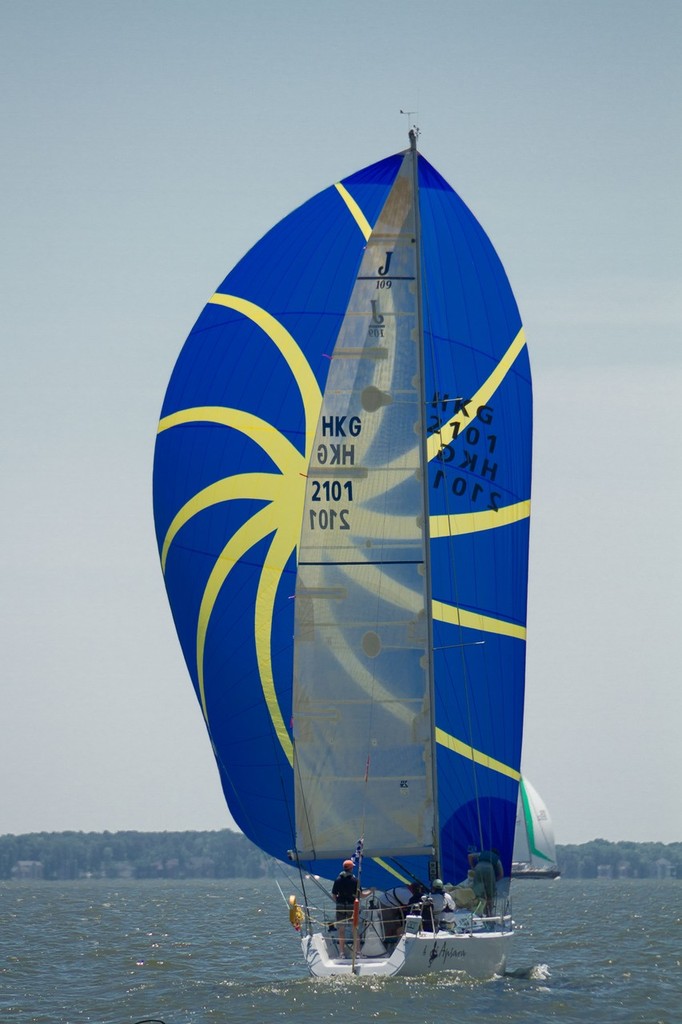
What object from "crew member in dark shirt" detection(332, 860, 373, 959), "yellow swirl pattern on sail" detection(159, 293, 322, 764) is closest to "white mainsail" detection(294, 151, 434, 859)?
"crew member in dark shirt" detection(332, 860, 373, 959)

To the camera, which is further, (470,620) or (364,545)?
(470,620)

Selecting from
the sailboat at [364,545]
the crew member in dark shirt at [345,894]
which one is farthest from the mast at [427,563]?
the crew member in dark shirt at [345,894]

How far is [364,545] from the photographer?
17.3 metres

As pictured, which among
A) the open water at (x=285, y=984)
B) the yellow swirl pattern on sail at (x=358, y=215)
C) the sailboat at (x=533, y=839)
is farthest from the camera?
the sailboat at (x=533, y=839)

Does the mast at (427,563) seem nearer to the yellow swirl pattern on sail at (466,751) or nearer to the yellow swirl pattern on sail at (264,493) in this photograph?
the yellow swirl pattern on sail at (466,751)

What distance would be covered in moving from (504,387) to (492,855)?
585cm

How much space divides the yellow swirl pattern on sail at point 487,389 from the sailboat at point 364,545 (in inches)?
1.7

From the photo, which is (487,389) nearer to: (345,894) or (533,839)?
(345,894)

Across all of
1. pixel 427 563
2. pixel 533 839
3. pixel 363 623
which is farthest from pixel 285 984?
pixel 533 839

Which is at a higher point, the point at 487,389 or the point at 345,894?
the point at 487,389

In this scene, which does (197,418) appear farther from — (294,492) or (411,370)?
(411,370)

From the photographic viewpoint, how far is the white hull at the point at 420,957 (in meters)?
16.2

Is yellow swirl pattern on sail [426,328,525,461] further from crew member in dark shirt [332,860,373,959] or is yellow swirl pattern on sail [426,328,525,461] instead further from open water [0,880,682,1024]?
open water [0,880,682,1024]

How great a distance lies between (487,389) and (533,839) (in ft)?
108
